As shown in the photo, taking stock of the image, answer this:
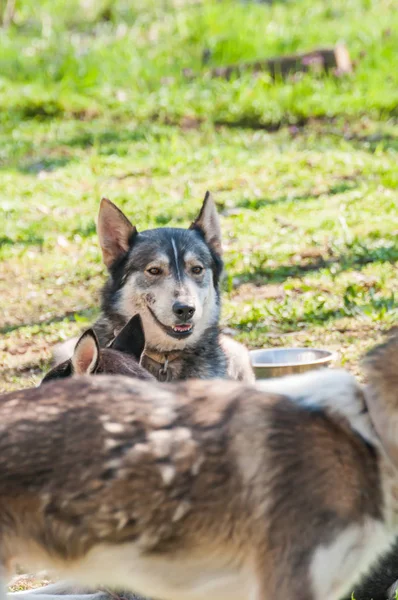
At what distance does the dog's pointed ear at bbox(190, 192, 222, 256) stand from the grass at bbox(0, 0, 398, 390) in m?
1.25

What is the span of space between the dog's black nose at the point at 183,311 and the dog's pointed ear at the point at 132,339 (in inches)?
41.2

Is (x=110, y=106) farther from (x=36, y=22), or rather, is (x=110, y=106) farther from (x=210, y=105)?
(x=36, y=22)

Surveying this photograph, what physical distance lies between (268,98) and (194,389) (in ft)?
37.5

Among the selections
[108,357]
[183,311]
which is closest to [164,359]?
[183,311]

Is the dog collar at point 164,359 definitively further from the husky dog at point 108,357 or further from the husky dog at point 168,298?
the husky dog at point 108,357

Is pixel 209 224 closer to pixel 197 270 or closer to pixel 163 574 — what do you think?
pixel 197 270

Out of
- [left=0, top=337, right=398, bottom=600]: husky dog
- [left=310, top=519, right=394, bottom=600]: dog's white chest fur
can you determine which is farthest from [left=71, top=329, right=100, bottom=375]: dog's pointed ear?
[left=310, top=519, right=394, bottom=600]: dog's white chest fur

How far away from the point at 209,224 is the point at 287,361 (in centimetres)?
105

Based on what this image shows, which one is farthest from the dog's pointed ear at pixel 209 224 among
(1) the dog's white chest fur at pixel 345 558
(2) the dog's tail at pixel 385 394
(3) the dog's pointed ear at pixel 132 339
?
(1) the dog's white chest fur at pixel 345 558

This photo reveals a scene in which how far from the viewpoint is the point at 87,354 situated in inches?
188

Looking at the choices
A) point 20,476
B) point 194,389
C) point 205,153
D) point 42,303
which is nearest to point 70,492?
point 20,476

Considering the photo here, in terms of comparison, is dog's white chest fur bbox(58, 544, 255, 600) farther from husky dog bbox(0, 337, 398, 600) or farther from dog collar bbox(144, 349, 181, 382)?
dog collar bbox(144, 349, 181, 382)

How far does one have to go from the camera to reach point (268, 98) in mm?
14156

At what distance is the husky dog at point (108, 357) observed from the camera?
4746 mm
